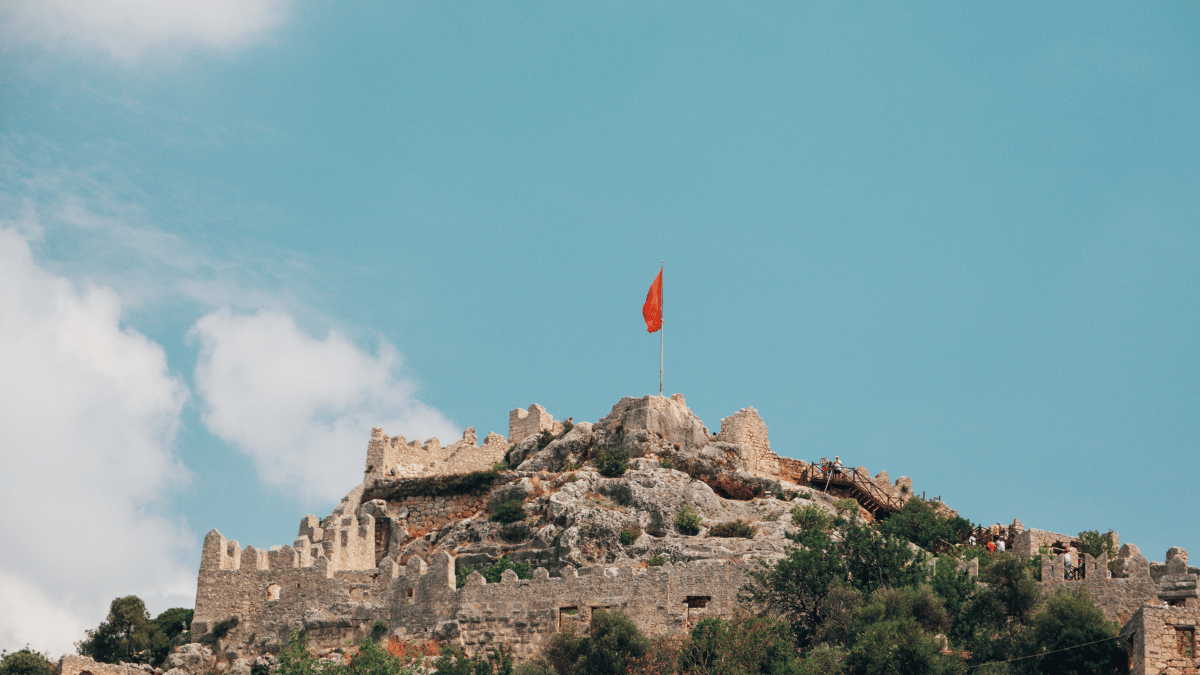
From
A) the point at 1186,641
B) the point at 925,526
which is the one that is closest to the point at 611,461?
the point at 925,526

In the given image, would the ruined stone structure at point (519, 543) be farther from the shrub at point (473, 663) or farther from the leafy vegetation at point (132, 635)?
the leafy vegetation at point (132, 635)

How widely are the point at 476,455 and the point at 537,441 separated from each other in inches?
122

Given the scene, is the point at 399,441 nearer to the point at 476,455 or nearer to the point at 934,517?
the point at 476,455

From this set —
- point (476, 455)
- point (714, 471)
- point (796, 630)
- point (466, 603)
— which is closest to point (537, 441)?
point (476, 455)

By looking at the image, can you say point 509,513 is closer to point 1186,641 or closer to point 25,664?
point 25,664

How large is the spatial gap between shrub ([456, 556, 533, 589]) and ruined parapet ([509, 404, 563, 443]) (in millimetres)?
13839

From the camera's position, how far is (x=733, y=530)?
54.7 meters

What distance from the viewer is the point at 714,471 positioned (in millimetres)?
59719

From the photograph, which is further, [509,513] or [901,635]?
[509,513]

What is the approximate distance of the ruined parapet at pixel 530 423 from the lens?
6788cm

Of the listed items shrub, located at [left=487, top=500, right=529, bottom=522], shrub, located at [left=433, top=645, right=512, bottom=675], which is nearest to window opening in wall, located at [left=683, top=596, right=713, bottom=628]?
shrub, located at [left=433, top=645, right=512, bottom=675]

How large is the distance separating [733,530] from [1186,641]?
20.5 meters

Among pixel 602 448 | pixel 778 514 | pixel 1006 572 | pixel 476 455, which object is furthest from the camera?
pixel 476 455

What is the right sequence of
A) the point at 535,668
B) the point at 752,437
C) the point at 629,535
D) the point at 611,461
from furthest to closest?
the point at 752,437 < the point at 611,461 < the point at 629,535 < the point at 535,668
